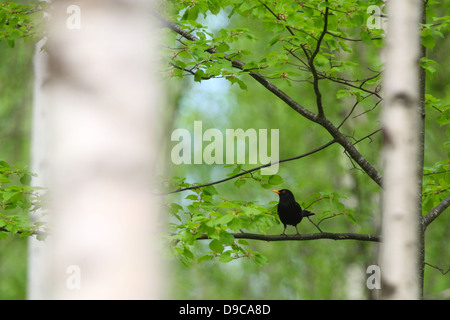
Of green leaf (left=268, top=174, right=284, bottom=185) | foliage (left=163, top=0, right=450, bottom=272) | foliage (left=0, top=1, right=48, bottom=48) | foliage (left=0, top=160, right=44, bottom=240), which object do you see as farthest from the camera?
foliage (left=0, top=1, right=48, bottom=48)

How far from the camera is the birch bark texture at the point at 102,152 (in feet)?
3.61

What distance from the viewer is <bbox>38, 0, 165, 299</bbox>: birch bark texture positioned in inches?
43.4

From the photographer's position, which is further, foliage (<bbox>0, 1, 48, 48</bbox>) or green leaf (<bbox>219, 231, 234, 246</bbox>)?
foliage (<bbox>0, 1, 48, 48</bbox>)

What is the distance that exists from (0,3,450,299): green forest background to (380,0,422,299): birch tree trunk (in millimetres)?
6174

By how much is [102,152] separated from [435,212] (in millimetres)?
4104

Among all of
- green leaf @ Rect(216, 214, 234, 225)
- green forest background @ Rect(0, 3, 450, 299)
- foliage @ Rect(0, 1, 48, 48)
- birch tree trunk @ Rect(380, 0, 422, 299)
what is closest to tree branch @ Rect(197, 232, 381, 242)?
green leaf @ Rect(216, 214, 234, 225)

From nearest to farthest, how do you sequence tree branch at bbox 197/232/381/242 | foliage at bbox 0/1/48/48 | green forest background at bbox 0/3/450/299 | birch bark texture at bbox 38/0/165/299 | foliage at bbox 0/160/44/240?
birch bark texture at bbox 38/0/165/299, foliage at bbox 0/160/44/240, tree branch at bbox 197/232/381/242, foliage at bbox 0/1/48/48, green forest background at bbox 0/3/450/299

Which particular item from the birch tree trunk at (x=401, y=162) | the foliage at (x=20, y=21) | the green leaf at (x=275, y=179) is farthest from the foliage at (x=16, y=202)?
the birch tree trunk at (x=401, y=162)

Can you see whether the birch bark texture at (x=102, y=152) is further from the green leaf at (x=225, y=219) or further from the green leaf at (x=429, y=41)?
the green leaf at (x=429, y=41)

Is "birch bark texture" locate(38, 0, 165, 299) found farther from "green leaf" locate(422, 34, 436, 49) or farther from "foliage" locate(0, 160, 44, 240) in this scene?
"green leaf" locate(422, 34, 436, 49)

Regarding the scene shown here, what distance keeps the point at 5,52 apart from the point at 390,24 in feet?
38.8

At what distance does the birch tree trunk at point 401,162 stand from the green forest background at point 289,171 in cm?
617

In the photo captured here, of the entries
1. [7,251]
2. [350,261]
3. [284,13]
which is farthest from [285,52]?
[7,251]
